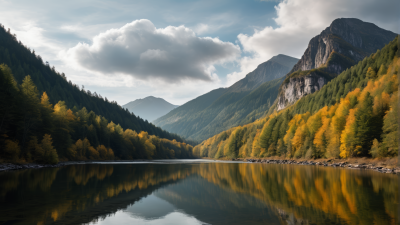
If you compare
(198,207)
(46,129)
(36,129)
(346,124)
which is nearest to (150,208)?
(198,207)

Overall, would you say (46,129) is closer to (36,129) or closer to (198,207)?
(36,129)

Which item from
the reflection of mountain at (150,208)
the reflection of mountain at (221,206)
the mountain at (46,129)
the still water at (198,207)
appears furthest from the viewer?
the mountain at (46,129)

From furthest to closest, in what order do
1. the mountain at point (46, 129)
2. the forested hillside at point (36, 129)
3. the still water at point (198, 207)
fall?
the mountain at point (46, 129), the forested hillside at point (36, 129), the still water at point (198, 207)

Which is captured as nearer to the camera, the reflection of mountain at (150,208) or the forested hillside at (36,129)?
the reflection of mountain at (150,208)

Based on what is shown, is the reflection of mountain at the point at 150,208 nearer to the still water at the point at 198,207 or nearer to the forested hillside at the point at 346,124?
the still water at the point at 198,207

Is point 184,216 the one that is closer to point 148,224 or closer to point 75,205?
point 148,224

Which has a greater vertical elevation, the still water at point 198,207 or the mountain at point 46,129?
the mountain at point 46,129

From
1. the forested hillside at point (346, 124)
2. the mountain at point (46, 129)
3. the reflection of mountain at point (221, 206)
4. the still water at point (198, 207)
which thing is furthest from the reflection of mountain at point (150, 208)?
the forested hillside at point (346, 124)

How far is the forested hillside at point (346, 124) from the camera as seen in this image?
6781 centimetres

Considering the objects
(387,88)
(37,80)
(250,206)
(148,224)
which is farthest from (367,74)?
(37,80)

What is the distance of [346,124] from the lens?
7844 centimetres

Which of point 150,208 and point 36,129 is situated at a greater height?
point 36,129

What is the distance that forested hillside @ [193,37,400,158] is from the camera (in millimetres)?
67812

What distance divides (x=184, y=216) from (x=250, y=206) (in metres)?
5.36
